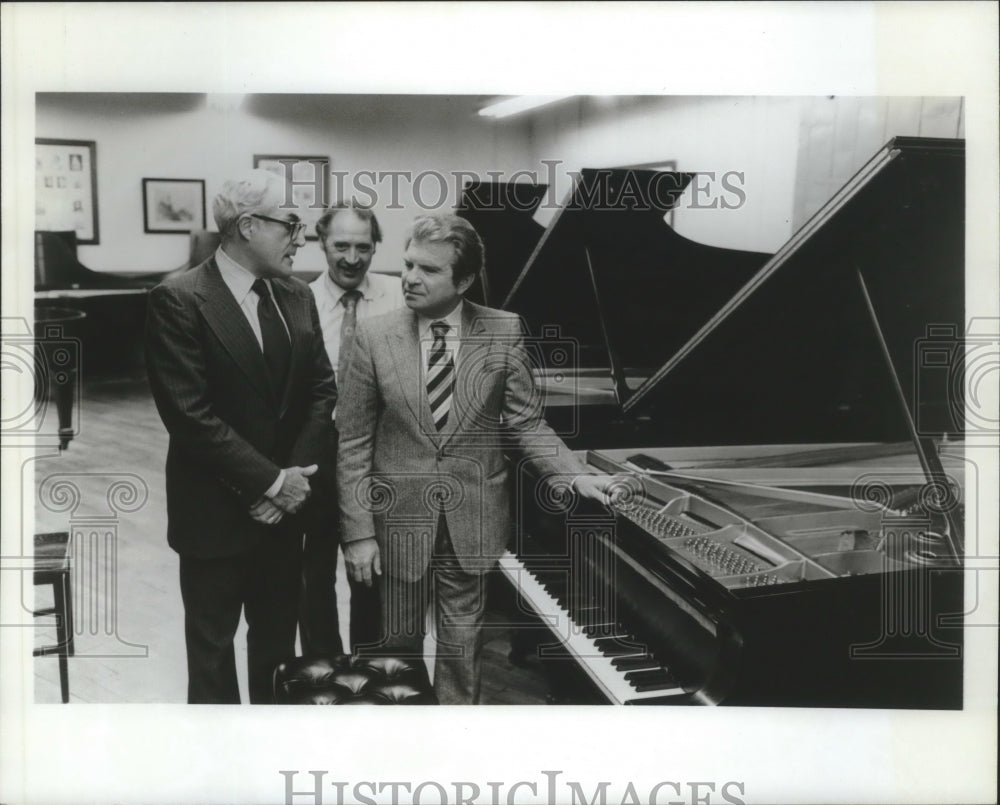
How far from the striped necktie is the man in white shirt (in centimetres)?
18

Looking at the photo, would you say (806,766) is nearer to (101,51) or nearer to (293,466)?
(293,466)

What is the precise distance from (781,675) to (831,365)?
1087 millimetres

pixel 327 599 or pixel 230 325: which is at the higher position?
pixel 230 325

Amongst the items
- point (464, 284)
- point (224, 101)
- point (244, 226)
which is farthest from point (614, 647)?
point (224, 101)

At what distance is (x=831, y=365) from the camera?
3020 mm

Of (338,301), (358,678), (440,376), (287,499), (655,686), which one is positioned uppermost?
(338,301)

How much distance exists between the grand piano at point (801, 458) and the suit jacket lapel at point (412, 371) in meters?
0.38

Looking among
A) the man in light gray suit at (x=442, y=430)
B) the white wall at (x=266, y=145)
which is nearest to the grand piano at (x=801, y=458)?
the man in light gray suit at (x=442, y=430)

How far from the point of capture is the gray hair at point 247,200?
3.16 m

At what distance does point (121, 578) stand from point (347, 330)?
1218mm

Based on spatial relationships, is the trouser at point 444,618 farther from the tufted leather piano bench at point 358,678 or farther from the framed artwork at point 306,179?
the framed artwork at point 306,179

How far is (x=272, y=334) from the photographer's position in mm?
3150

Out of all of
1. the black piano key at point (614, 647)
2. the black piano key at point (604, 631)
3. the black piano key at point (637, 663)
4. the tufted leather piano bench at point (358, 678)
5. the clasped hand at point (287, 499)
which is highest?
the clasped hand at point (287, 499)

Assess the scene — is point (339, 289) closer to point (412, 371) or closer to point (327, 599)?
point (412, 371)
